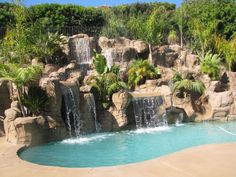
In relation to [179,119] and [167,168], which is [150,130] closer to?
[179,119]

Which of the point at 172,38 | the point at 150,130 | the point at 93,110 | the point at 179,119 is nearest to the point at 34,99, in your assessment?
the point at 93,110

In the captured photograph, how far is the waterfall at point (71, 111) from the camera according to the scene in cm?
1579

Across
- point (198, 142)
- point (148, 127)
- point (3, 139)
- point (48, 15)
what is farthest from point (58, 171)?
point (48, 15)

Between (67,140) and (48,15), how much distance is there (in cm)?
1796

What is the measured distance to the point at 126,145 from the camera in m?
13.6

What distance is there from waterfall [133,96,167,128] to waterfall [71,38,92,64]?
710 centimetres

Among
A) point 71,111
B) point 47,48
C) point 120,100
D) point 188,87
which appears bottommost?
point 71,111

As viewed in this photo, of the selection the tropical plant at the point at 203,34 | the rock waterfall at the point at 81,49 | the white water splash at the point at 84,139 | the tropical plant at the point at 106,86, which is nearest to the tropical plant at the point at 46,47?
the rock waterfall at the point at 81,49

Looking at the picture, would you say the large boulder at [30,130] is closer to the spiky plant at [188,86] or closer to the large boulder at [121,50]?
the spiky plant at [188,86]

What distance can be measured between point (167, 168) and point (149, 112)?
915cm

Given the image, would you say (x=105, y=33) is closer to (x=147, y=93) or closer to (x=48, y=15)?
(x=48, y=15)

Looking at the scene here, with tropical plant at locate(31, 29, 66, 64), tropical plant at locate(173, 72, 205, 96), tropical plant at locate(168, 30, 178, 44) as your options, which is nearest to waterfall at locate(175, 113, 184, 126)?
tropical plant at locate(173, 72, 205, 96)

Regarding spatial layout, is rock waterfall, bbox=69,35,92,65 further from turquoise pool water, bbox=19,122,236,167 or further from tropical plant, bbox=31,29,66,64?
turquoise pool water, bbox=19,122,236,167

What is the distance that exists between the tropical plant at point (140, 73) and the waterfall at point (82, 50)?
3551 millimetres
